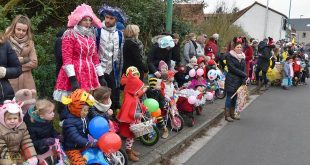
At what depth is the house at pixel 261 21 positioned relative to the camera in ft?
202

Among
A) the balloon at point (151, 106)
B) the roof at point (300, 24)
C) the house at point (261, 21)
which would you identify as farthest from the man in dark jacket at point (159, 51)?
the roof at point (300, 24)

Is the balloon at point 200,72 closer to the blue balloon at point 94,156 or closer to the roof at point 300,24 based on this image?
the blue balloon at point 94,156

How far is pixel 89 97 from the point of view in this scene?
15.2ft

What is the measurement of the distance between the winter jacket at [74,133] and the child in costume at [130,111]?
3.97 ft

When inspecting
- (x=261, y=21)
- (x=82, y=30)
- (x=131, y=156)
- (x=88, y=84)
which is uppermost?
(x=261, y=21)

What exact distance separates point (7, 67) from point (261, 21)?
2428 inches

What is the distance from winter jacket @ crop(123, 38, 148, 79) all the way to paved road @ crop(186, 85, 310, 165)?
1839mm

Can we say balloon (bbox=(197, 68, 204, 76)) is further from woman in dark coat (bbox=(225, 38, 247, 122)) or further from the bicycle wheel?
the bicycle wheel

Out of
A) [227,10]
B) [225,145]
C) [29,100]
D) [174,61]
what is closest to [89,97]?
[29,100]

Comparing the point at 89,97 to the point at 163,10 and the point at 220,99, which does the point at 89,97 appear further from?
the point at 163,10

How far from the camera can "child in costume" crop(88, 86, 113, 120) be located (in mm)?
4988

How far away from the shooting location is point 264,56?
14.7m

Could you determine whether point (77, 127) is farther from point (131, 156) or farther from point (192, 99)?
point (192, 99)

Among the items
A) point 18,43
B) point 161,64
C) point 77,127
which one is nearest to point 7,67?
point 18,43
